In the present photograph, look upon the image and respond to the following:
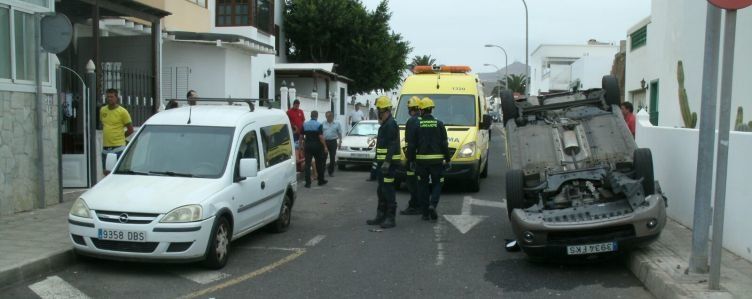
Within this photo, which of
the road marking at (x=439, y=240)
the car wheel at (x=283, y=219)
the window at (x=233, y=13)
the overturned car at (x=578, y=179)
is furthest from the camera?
the window at (x=233, y=13)

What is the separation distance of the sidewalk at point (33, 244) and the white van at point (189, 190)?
1.32 ft

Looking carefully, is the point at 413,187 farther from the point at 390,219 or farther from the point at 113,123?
the point at 113,123

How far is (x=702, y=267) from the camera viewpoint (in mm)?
6051

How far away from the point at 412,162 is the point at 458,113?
389 centimetres

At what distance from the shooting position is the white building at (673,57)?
12.4 meters

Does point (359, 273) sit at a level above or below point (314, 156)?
below

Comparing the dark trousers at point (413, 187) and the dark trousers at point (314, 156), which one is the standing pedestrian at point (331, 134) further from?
the dark trousers at point (413, 187)

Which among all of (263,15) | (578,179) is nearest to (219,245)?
(578,179)

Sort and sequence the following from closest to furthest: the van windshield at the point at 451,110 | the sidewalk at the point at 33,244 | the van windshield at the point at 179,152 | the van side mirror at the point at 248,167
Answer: the sidewalk at the point at 33,244
the van side mirror at the point at 248,167
the van windshield at the point at 179,152
the van windshield at the point at 451,110

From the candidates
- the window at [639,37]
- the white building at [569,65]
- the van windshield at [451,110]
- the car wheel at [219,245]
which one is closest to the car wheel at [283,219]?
the car wheel at [219,245]

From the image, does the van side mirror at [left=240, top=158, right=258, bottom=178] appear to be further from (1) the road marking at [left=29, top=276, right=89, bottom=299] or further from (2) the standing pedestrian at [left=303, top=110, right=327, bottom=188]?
(2) the standing pedestrian at [left=303, top=110, right=327, bottom=188]

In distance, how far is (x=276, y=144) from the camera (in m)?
9.12

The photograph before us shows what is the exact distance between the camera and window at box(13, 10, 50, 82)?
9.70 m

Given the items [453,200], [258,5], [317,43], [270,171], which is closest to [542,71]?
[317,43]
